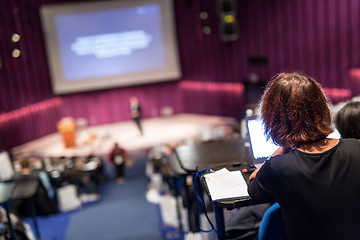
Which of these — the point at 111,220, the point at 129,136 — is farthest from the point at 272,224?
the point at 129,136

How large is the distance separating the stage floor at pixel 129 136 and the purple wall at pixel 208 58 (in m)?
0.33

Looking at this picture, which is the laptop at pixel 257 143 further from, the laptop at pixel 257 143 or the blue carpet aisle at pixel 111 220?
the blue carpet aisle at pixel 111 220

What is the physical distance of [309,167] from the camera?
1642 mm

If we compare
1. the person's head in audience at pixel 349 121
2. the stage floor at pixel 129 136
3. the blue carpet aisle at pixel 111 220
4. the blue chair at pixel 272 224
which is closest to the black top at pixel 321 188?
the blue chair at pixel 272 224

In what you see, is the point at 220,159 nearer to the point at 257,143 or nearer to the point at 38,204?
the point at 257,143

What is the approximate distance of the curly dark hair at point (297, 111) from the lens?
1686 mm

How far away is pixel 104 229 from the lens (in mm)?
5746

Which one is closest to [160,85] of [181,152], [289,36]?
[289,36]

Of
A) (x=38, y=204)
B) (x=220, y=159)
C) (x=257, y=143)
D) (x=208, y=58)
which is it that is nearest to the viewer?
(x=257, y=143)

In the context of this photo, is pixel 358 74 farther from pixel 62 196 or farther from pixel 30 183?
pixel 30 183

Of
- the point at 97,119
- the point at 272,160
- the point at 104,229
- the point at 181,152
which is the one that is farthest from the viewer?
the point at 97,119

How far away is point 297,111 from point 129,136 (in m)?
8.56

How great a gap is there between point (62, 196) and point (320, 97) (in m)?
5.47

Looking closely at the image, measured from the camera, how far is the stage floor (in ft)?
30.7
